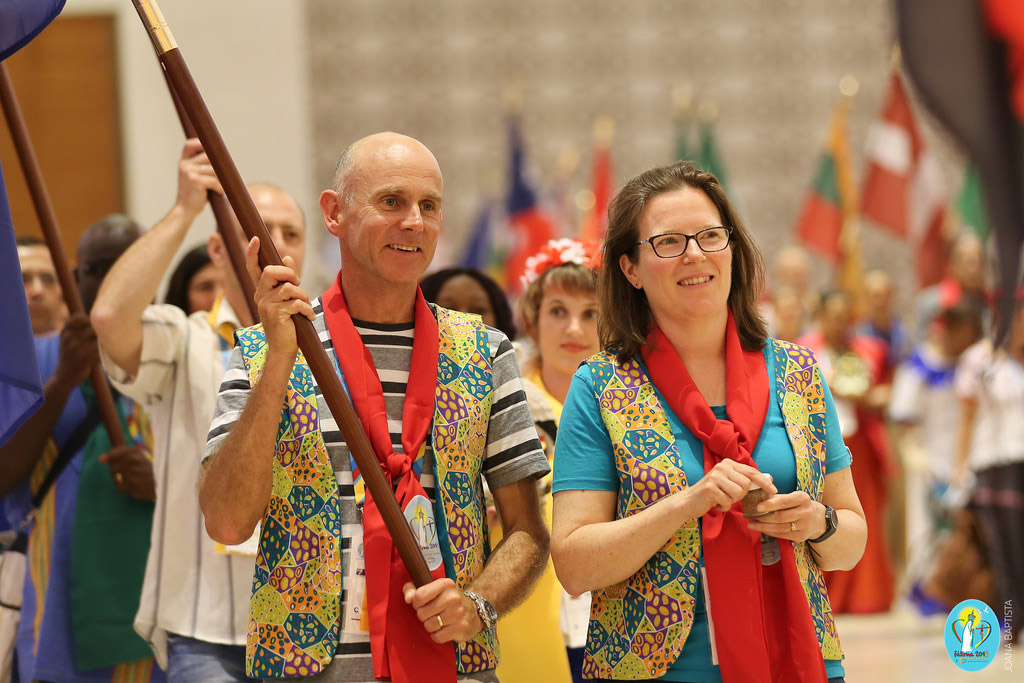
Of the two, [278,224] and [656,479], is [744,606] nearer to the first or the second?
[656,479]

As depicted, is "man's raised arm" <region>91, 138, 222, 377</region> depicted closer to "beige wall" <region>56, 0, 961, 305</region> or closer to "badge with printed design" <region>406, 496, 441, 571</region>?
"badge with printed design" <region>406, 496, 441, 571</region>

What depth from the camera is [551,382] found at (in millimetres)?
4656

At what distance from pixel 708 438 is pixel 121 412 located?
107 inches

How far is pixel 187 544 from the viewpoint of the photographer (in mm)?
4043

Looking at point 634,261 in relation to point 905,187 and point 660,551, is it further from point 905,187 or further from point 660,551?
point 905,187

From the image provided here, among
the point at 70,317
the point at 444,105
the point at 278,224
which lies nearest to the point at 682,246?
the point at 278,224


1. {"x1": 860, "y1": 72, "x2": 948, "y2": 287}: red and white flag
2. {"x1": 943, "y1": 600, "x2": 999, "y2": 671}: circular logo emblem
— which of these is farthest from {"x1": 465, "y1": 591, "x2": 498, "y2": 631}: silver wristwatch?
{"x1": 860, "y1": 72, "x2": 948, "y2": 287}: red and white flag

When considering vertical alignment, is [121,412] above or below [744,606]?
above

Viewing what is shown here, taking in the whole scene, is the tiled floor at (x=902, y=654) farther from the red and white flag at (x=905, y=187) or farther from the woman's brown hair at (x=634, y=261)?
the red and white flag at (x=905, y=187)

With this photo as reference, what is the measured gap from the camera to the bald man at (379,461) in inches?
112

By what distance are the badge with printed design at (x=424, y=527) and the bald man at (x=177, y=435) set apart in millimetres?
1163

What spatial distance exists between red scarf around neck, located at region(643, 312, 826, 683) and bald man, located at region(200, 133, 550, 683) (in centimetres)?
41

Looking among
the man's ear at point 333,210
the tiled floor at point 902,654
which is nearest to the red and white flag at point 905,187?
the tiled floor at point 902,654

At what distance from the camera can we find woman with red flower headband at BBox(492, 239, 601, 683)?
4090 mm
